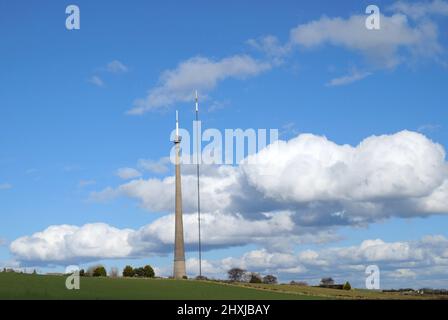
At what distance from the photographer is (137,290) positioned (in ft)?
318

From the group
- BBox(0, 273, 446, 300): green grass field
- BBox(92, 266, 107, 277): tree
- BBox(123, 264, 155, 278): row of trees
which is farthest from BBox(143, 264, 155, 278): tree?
BBox(0, 273, 446, 300): green grass field

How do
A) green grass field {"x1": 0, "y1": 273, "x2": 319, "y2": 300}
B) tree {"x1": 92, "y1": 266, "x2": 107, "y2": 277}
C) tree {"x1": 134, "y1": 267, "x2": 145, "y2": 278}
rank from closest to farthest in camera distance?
1. green grass field {"x1": 0, "y1": 273, "x2": 319, "y2": 300}
2. tree {"x1": 92, "y1": 266, "x2": 107, "y2": 277}
3. tree {"x1": 134, "y1": 267, "x2": 145, "y2": 278}

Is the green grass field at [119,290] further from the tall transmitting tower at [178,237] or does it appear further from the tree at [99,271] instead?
the tree at [99,271]

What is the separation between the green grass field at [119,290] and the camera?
82.3 meters

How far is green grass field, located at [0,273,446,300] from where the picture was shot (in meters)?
82.9

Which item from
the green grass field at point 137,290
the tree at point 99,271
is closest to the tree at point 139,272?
the tree at point 99,271

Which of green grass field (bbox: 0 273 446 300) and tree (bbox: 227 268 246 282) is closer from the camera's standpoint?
green grass field (bbox: 0 273 446 300)

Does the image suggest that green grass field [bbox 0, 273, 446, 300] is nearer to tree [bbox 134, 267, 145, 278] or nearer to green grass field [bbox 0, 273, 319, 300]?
green grass field [bbox 0, 273, 319, 300]

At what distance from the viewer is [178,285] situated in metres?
114

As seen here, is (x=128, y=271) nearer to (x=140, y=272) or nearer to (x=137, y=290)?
(x=140, y=272)

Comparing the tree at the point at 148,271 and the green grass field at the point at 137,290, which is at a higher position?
the tree at the point at 148,271
